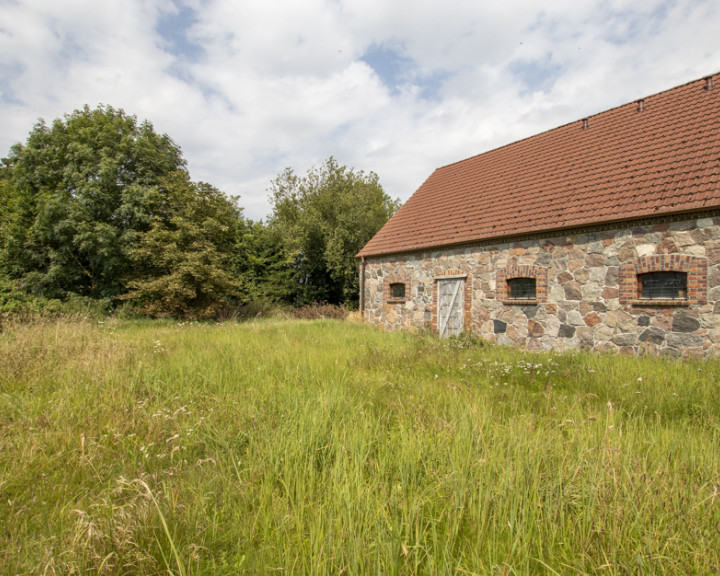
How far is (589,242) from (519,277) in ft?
5.77

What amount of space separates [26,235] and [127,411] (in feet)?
61.6

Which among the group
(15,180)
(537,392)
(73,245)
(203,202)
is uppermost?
(15,180)

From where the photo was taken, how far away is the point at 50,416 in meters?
3.35

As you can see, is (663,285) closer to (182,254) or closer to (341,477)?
(341,477)

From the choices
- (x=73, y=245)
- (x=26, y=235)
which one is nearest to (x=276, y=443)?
(x=73, y=245)

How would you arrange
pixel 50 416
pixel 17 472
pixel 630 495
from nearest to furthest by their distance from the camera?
pixel 630 495 → pixel 17 472 → pixel 50 416

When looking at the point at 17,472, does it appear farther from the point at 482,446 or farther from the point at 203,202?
the point at 203,202

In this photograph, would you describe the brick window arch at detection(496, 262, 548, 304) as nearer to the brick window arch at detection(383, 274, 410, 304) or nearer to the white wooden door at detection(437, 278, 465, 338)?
the white wooden door at detection(437, 278, 465, 338)

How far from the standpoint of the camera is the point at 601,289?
7980mm

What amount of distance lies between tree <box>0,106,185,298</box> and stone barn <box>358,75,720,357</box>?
41.6ft

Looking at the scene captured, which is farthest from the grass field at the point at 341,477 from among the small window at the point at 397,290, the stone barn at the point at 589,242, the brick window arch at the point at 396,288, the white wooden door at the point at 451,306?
the small window at the point at 397,290

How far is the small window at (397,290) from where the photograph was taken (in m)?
13.0

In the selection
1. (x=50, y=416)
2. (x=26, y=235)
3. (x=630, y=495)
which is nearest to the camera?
(x=630, y=495)

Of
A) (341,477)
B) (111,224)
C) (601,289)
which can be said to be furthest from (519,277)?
(111,224)
